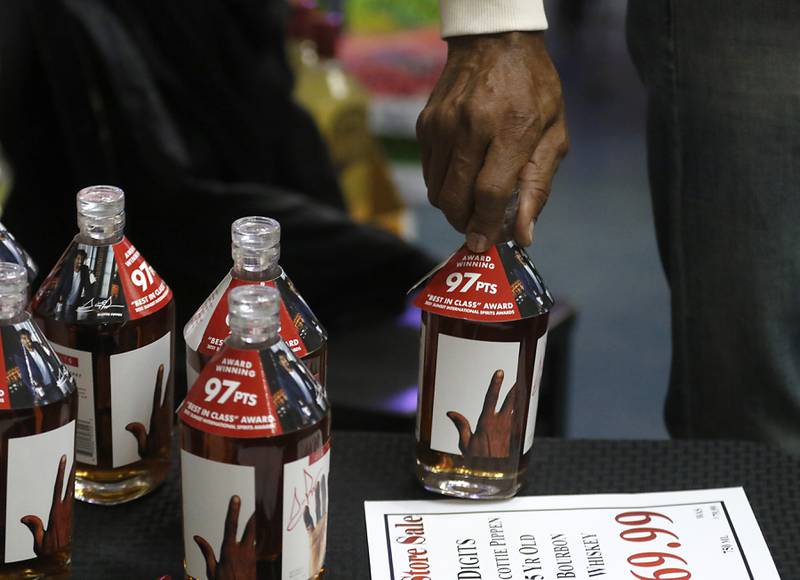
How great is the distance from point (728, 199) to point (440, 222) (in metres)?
2.10

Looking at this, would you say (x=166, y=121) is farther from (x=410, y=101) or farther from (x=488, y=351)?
(x=410, y=101)

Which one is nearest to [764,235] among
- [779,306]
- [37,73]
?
[779,306]

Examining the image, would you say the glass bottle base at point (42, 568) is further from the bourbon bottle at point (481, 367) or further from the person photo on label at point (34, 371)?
the bourbon bottle at point (481, 367)

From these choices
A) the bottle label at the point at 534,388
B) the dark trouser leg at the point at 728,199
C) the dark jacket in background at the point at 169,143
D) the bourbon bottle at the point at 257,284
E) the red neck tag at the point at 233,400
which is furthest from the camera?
the dark jacket in background at the point at 169,143

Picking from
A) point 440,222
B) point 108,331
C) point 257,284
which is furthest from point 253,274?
point 440,222

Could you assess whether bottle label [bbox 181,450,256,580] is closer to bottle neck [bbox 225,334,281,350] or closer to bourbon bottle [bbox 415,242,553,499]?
bottle neck [bbox 225,334,281,350]

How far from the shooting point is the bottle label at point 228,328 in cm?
86

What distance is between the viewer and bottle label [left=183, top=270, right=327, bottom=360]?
0.86 meters

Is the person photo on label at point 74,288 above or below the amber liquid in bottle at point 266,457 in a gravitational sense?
above

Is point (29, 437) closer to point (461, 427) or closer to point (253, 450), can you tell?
point (253, 450)

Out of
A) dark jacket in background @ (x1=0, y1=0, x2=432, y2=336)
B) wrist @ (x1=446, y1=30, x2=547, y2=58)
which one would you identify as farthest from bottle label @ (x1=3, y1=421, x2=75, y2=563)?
dark jacket in background @ (x1=0, y1=0, x2=432, y2=336)

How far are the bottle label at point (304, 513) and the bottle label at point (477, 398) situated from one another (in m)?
0.17

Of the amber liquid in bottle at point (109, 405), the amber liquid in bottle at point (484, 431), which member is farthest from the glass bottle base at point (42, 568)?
the amber liquid in bottle at point (484, 431)

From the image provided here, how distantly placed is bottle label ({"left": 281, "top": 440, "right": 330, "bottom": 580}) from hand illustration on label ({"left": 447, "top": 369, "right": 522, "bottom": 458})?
18 centimetres
